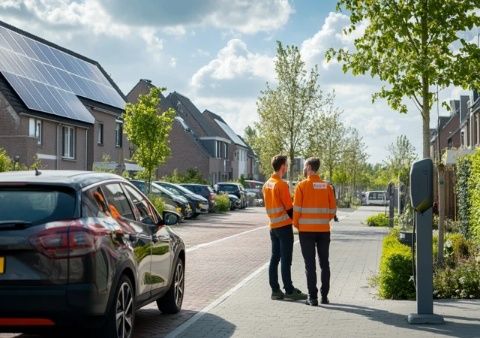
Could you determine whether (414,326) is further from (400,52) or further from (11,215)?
(400,52)

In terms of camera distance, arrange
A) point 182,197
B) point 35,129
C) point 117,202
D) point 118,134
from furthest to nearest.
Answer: point 118,134, point 35,129, point 182,197, point 117,202

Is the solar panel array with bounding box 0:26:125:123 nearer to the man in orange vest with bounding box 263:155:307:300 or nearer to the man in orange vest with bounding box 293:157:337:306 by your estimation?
the man in orange vest with bounding box 263:155:307:300

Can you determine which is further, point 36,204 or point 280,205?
point 280,205

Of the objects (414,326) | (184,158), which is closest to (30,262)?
(414,326)

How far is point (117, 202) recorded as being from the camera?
7.22m

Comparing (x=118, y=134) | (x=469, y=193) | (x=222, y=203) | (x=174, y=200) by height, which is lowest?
(x=222, y=203)

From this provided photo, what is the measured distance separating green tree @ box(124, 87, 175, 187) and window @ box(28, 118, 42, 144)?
3.81m

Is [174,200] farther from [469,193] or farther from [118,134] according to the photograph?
[469,193]

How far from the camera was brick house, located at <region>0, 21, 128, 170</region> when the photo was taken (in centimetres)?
3164

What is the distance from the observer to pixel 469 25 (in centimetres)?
1284

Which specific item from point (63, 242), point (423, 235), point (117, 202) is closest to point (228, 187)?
point (423, 235)

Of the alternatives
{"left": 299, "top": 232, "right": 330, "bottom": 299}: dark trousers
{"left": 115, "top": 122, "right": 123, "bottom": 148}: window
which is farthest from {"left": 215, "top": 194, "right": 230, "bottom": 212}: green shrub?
{"left": 299, "top": 232, "right": 330, "bottom": 299}: dark trousers

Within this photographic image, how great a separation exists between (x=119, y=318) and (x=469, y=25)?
869 centimetres

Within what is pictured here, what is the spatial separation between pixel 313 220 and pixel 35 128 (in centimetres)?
2559
